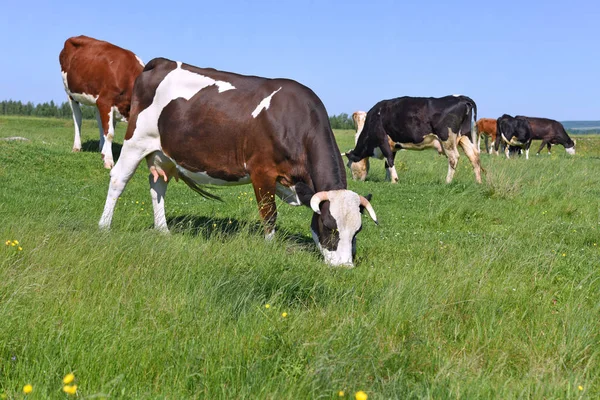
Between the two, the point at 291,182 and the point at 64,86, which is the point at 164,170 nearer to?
the point at 291,182

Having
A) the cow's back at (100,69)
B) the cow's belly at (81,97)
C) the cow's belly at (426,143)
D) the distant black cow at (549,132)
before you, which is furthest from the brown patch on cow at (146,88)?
the distant black cow at (549,132)

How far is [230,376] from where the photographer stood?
12.9ft

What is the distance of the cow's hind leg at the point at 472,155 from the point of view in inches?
682

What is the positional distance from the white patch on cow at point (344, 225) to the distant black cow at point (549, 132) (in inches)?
1455

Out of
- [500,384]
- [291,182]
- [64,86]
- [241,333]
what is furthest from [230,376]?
[64,86]

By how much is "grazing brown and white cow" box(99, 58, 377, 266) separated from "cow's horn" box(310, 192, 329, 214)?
11 millimetres

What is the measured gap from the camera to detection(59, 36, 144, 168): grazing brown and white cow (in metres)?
15.1

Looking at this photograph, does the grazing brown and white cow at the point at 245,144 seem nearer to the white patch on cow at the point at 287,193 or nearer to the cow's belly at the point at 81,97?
the white patch on cow at the point at 287,193

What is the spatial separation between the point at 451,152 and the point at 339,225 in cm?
1128

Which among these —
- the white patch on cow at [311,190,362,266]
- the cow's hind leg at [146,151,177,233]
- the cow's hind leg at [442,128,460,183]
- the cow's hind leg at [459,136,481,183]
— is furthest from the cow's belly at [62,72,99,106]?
the white patch on cow at [311,190,362,266]

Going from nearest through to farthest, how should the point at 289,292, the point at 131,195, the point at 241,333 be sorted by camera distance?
the point at 241,333, the point at 289,292, the point at 131,195

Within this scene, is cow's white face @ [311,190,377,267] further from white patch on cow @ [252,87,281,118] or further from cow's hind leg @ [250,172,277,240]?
white patch on cow @ [252,87,281,118]

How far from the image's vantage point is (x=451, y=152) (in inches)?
695

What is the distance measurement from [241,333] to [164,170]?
5253mm
